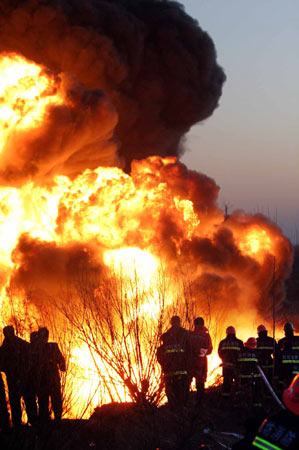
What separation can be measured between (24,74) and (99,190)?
4.59 meters

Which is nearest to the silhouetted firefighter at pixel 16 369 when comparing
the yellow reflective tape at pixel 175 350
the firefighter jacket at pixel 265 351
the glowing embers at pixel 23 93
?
the yellow reflective tape at pixel 175 350

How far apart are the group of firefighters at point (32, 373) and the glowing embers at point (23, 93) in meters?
11.0

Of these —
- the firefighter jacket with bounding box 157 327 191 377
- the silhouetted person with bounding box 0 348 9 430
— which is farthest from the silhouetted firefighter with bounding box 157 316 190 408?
the silhouetted person with bounding box 0 348 9 430

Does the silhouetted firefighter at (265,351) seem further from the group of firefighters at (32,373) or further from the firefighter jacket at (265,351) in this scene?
the group of firefighters at (32,373)

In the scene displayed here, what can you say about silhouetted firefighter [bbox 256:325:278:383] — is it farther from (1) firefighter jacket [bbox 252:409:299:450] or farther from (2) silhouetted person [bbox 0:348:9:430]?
(1) firefighter jacket [bbox 252:409:299:450]

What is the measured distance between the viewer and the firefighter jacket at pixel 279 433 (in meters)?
5.49

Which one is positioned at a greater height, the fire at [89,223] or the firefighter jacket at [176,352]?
the fire at [89,223]

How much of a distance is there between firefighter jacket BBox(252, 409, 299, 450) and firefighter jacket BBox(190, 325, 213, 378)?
7923mm

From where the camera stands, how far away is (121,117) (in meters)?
26.9

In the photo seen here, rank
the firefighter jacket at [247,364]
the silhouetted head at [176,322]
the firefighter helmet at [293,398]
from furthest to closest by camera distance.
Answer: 1. the firefighter jacket at [247,364]
2. the silhouetted head at [176,322]
3. the firefighter helmet at [293,398]

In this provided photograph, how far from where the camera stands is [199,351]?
14.1 metres

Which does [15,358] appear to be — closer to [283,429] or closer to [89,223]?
[283,429]

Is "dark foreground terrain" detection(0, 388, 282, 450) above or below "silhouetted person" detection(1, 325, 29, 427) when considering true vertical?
below

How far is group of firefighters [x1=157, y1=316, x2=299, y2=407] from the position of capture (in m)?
12.5
